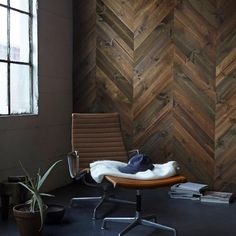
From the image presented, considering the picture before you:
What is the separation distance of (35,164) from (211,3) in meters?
2.50

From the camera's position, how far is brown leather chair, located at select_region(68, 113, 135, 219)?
401 centimetres

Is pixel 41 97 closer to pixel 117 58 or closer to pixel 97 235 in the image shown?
pixel 117 58

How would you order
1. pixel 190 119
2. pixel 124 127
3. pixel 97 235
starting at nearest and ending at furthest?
pixel 97 235, pixel 190 119, pixel 124 127

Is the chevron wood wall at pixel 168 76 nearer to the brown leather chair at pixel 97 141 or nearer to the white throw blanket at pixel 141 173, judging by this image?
the brown leather chair at pixel 97 141

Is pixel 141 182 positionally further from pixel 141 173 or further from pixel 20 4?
pixel 20 4

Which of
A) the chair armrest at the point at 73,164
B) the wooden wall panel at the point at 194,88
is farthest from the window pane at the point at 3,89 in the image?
the wooden wall panel at the point at 194,88

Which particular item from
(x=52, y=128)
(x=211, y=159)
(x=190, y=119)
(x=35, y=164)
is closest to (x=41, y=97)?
(x=52, y=128)

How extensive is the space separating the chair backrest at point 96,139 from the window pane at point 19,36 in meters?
→ 0.85

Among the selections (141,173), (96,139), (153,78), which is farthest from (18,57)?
(141,173)

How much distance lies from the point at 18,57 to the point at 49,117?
29.4 inches

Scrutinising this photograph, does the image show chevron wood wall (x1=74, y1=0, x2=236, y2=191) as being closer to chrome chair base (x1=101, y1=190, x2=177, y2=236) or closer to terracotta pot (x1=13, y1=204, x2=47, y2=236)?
chrome chair base (x1=101, y1=190, x2=177, y2=236)

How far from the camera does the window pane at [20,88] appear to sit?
423 centimetres

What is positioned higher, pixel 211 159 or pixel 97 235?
pixel 211 159

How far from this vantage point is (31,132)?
435cm
